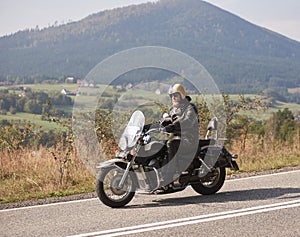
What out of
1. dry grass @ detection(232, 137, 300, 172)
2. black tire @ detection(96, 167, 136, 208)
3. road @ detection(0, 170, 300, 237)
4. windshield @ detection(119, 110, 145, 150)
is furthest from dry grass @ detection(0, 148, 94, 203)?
dry grass @ detection(232, 137, 300, 172)

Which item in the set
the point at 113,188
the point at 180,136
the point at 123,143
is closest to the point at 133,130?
the point at 123,143

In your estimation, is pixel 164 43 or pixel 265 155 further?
pixel 164 43

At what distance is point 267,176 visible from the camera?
10727 millimetres

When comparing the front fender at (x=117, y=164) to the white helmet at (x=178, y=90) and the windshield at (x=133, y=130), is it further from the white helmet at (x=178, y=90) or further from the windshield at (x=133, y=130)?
the white helmet at (x=178, y=90)

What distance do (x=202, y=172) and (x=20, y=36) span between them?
96541 mm

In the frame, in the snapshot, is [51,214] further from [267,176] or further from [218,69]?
[218,69]

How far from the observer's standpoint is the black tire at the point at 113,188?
810cm

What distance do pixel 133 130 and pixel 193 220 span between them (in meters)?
1.96

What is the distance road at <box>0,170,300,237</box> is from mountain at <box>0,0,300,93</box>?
116 ft

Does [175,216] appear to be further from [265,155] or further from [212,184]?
[265,155]

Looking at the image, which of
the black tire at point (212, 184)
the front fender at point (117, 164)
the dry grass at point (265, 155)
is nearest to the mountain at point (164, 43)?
the dry grass at point (265, 155)

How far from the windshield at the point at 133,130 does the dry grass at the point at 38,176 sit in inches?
70.9

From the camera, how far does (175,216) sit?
7.42m

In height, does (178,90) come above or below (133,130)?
above
